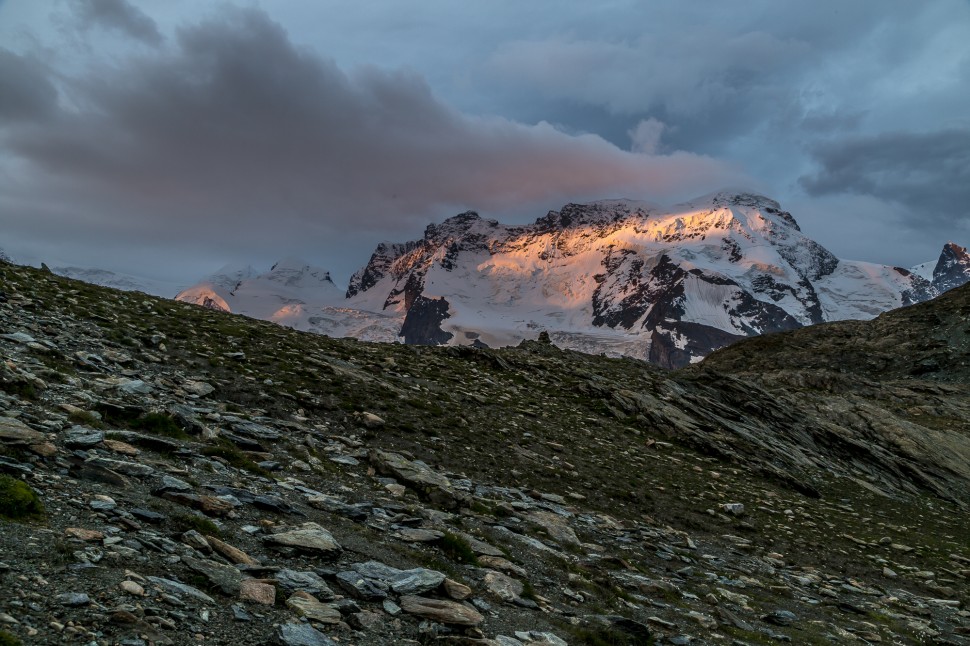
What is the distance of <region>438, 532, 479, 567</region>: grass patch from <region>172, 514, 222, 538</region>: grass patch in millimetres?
4385

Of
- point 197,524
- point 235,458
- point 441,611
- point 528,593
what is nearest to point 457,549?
point 528,593

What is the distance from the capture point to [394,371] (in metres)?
31.8

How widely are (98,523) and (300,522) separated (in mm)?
3492

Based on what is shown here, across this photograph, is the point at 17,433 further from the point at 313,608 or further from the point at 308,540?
the point at 313,608

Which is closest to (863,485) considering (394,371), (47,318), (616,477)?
(616,477)

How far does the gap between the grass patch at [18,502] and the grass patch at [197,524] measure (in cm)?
179

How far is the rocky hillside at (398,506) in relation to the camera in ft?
24.5

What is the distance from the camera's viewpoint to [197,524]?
29.2ft

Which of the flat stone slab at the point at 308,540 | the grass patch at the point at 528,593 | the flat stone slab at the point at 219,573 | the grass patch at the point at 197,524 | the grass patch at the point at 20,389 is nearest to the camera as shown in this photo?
the flat stone slab at the point at 219,573

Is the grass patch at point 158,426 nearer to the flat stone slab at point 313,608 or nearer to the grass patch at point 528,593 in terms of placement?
the flat stone slab at point 313,608

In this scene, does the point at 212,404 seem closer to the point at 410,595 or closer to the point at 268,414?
the point at 268,414

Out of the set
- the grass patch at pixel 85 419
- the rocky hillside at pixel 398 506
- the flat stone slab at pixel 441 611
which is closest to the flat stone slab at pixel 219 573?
the rocky hillside at pixel 398 506

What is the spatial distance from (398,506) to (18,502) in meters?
7.40

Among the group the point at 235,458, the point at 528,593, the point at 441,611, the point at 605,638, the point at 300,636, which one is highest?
the point at 235,458
